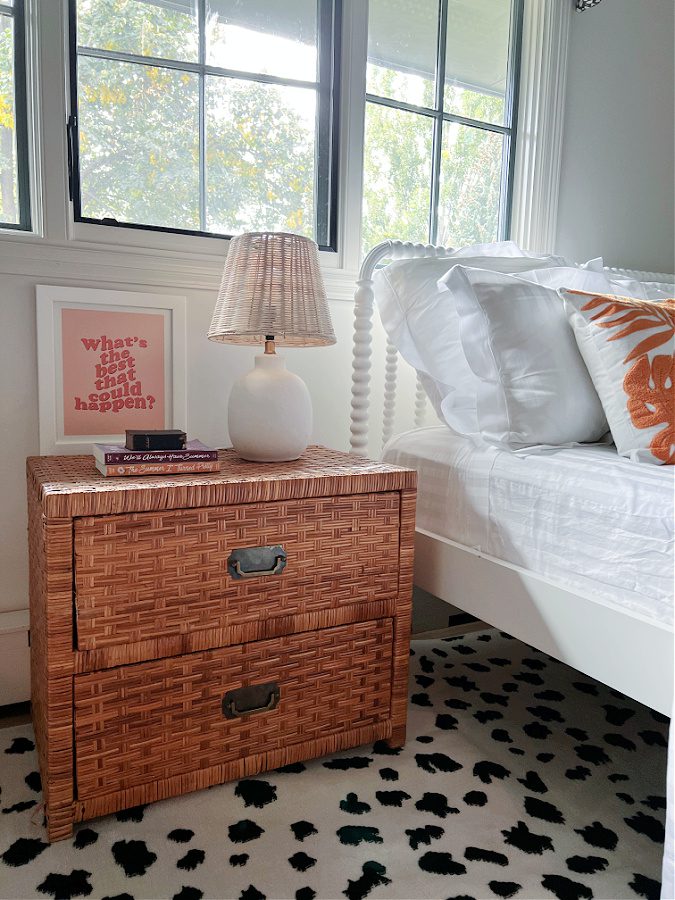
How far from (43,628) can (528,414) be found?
3.22 feet

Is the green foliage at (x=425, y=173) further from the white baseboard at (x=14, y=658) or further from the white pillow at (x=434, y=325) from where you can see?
the white baseboard at (x=14, y=658)

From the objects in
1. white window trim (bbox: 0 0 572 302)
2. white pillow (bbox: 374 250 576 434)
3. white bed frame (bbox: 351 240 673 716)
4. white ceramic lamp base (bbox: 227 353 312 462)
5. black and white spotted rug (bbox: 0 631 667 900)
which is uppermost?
white window trim (bbox: 0 0 572 302)

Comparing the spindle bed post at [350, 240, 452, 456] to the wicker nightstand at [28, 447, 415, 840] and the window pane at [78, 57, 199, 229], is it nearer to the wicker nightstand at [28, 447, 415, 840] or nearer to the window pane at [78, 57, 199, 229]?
the wicker nightstand at [28, 447, 415, 840]

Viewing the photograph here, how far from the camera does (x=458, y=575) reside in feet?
4.67

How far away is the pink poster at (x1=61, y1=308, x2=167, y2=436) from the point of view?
153 cm

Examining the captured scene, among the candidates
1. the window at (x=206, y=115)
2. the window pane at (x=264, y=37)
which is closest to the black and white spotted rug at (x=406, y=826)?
the window at (x=206, y=115)

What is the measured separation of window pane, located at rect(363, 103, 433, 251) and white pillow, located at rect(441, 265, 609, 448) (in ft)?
2.26

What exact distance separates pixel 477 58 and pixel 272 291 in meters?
1.33

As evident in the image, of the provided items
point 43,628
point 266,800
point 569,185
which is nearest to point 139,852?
point 266,800

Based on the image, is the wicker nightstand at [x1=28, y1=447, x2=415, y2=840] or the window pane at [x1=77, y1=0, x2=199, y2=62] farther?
the window pane at [x1=77, y1=0, x2=199, y2=62]

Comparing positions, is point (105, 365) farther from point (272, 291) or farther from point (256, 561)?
point (256, 561)

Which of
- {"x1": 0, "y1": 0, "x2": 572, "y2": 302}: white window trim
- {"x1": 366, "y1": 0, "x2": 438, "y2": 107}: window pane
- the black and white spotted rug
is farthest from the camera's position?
{"x1": 366, "y1": 0, "x2": 438, "y2": 107}: window pane

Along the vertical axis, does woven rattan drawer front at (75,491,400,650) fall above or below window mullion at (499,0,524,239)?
below

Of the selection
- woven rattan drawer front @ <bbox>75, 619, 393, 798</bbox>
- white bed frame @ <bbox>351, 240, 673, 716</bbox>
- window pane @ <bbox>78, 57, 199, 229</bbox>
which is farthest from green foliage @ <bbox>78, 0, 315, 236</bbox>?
woven rattan drawer front @ <bbox>75, 619, 393, 798</bbox>
